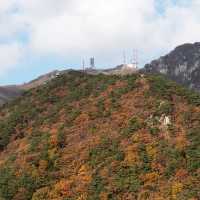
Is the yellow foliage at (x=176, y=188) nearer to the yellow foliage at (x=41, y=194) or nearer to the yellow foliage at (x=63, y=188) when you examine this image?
the yellow foliage at (x=63, y=188)

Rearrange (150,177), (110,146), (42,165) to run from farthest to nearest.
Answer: (42,165)
(110,146)
(150,177)

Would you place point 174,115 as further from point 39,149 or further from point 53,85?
point 53,85

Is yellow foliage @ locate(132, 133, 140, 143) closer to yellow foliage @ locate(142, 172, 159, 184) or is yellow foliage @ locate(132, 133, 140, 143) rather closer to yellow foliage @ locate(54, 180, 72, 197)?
yellow foliage @ locate(142, 172, 159, 184)

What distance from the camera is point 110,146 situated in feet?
221

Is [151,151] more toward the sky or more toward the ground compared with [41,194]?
more toward the sky

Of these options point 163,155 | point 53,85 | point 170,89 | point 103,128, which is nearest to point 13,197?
point 103,128

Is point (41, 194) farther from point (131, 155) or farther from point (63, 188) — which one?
point (131, 155)

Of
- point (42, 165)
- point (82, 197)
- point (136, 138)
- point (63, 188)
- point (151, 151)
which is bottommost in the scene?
A: point (82, 197)

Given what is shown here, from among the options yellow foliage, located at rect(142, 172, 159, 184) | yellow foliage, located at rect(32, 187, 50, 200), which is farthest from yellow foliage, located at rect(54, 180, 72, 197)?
yellow foliage, located at rect(142, 172, 159, 184)

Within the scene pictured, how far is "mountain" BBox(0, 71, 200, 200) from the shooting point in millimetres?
60219

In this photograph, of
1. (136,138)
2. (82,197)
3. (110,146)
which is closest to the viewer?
(82,197)

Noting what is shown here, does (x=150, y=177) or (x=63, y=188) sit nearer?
(x=150, y=177)

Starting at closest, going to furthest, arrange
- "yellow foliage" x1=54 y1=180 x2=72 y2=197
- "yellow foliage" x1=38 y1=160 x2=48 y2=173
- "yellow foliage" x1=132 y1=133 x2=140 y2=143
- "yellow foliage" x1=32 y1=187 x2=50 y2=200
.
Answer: "yellow foliage" x1=54 y1=180 x2=72 y2=197 < "yellow foliage" x1=32 y1=187 x2=50 y2=200 < "yellow foliage" x1=132 y1=133 x2=140 y2=143 < "yellow foliage" x1=38 y1=160 x2=48 y2=173

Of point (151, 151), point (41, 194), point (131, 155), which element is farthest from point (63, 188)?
point (151, 151)
